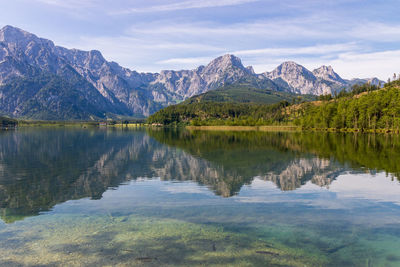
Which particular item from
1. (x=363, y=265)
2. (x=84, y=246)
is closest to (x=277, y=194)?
(x=363, y=265)

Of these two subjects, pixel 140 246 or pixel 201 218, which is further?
pixel 201 218

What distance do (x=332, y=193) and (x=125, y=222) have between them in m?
22.8

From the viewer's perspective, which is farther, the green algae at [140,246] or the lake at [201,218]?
the lake at [201,218]

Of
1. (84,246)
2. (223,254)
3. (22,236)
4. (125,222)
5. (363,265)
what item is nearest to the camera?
(363,265)

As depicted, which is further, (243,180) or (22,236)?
(243,180)

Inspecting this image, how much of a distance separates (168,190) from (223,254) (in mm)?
18217

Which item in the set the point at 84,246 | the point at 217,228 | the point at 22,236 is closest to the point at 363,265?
the point at 217,228

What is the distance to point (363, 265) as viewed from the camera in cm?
1497

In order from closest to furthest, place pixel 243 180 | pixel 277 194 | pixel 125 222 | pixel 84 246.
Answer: pixel 84 246 < pixel 125 222 < pixel 277 194 < pixel 243 180

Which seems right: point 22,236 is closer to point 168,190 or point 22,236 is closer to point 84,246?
point 84,246

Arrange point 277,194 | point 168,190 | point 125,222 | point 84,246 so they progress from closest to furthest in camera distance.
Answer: point 84,246 < point 125,222 < point 277,194 < point 168,190

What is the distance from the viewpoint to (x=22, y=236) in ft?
63.4

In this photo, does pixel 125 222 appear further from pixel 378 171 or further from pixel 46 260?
pixel 378 171

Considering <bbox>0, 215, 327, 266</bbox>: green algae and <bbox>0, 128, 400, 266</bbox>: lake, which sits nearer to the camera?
<bbox>0, 215, 327, 266</bbox>: green algae
